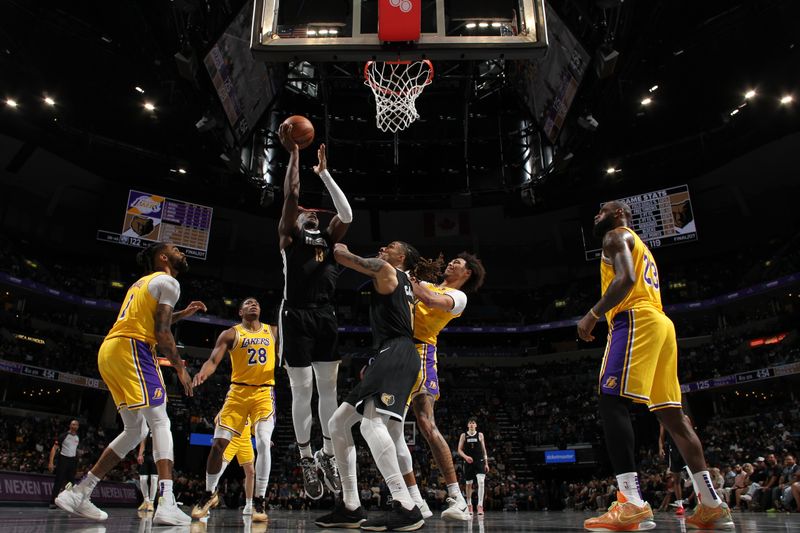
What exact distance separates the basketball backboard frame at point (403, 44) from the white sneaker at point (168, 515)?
4665 mm

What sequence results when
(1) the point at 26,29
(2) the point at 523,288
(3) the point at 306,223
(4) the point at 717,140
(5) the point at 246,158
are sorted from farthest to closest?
(2) the point at 523,288 → (4) the point at 717,140 → (5) the point at 246,158 → (1) the point at 26,29 → (3) the point at 306,223

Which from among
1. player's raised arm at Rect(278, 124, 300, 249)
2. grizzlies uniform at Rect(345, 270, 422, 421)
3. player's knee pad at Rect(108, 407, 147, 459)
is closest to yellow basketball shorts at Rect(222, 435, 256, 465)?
player's knee pad at Rect(108, 407, 147, 459)

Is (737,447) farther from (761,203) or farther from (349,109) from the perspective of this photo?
(349,109)

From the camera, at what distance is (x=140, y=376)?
5.16m

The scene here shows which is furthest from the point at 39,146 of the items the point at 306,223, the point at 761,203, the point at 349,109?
the point at 761,203

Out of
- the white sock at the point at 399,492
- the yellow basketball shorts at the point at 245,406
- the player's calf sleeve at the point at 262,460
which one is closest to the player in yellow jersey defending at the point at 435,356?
the white sock at the point at 399,492

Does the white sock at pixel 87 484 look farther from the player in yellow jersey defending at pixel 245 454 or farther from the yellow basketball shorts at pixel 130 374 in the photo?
the player in yellow jersey defending at pixel 245 454

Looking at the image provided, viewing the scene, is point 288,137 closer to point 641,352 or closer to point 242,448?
point 641,352

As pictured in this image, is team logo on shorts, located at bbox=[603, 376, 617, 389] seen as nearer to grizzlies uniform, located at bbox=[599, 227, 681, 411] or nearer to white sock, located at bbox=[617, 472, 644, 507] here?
grizzlies uniform, located at bbox=[599, 227, 681, 411]

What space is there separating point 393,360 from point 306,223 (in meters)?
1.79

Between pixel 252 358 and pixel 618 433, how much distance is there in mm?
4277

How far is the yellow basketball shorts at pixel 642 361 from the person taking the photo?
4.35 meters

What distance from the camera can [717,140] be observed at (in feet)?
80.9

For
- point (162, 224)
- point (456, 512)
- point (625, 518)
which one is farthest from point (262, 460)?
point (162, 224)
